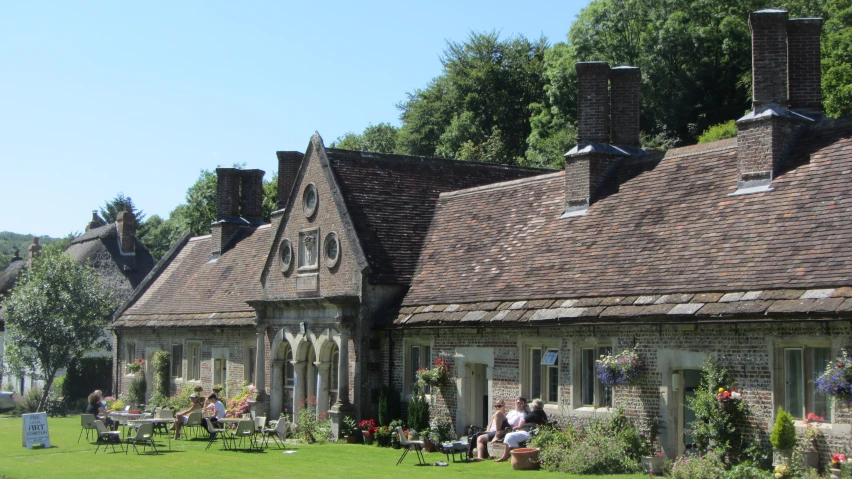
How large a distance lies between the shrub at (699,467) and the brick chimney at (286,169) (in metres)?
22.3

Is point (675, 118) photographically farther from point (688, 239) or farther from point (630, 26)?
point (688, 239)

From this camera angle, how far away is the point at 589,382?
20.8 m

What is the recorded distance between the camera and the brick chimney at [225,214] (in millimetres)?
40688

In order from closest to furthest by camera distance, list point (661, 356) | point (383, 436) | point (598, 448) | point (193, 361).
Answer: point (598, 448), point (661, 356), point (383, 436), point (193, 361)

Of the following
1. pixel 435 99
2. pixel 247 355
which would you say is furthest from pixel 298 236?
pixel 435 99

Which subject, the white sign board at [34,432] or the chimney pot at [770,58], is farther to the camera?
the white sign board at [34,432]

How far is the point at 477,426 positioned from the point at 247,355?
11660 millimetres

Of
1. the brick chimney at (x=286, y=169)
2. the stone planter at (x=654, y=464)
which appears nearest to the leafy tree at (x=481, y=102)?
the brick chimney at (x=286, y=169)

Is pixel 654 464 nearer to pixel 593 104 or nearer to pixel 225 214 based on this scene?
pixel 593 104

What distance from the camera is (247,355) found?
33.2m

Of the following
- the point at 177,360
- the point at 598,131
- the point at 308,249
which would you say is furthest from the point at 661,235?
the point at 177,360

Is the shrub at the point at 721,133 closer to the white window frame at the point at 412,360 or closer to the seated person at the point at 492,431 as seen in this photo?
the white window frame at the point at 412,360

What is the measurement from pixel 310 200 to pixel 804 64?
1421cm

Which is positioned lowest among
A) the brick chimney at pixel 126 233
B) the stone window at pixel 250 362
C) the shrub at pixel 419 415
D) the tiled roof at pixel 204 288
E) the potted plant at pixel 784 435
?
the shrub at pixel 419 415
